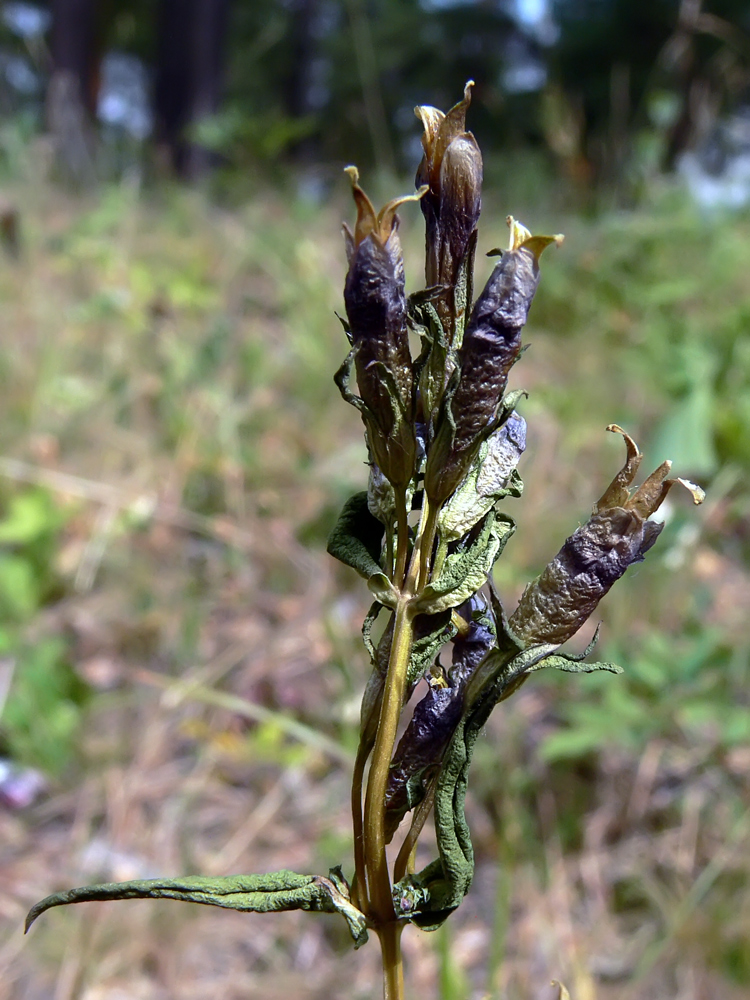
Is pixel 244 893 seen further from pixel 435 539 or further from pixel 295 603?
pixel 295 603

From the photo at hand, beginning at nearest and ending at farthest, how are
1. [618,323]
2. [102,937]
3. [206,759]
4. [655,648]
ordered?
[102,937] → [655,648] → [206,759] → [618,323]

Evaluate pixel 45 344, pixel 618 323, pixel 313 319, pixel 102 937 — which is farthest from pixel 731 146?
pixel 102 937

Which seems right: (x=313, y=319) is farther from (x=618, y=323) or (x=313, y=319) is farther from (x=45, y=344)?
(x=618, y=323)

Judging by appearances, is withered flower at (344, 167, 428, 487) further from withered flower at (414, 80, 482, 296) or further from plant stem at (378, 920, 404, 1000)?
plant stem at (378, 920, 404, 1000)

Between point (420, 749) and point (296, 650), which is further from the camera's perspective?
point (296, 650)

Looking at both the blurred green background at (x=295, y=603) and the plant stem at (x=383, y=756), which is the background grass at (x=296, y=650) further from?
the plant stem at (x=383, y=756)

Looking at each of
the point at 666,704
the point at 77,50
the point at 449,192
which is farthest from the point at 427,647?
the point at 77,50

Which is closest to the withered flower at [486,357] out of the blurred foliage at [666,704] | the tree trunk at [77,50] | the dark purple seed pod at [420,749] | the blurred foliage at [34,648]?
the dark purple seed pod at [420,749]
